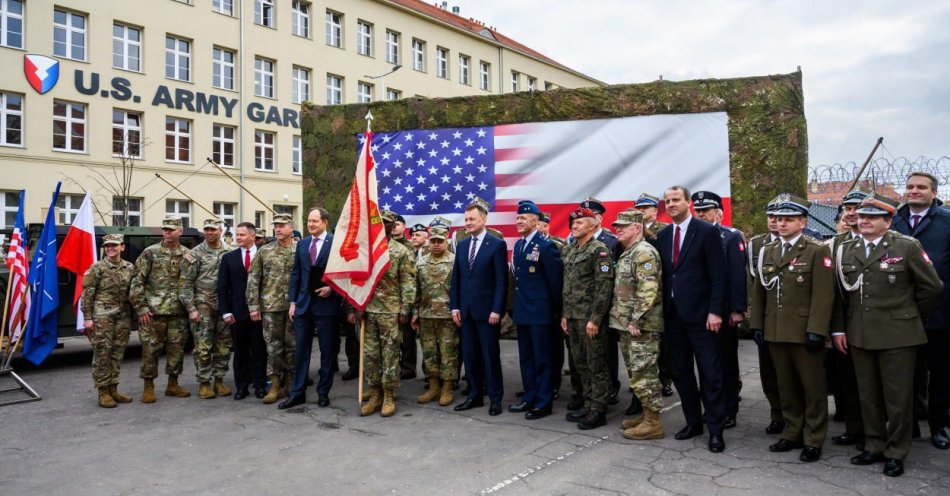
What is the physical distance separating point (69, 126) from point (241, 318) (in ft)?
61.4

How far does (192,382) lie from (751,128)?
7.66 meters

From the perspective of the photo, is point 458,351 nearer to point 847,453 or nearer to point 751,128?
point 847,453

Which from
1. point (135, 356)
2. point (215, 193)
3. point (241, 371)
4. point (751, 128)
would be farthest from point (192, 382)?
point (215, 193)

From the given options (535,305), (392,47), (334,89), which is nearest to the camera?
(535,305)

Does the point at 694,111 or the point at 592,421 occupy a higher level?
the point at 694,111

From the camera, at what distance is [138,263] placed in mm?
7008

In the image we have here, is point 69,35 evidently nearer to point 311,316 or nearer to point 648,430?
point 311,316

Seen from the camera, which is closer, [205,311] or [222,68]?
[205,311]

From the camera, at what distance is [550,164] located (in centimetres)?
968

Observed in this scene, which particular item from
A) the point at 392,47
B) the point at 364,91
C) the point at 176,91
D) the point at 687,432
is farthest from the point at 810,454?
the point at 392,47

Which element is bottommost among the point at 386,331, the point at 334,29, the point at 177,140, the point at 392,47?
the point at 386,331

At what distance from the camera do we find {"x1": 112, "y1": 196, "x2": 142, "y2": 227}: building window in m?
21.8

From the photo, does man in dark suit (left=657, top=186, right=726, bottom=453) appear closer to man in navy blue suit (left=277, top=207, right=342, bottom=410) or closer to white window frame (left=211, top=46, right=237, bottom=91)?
man in navy blue suit (left=277, top=207, right=342, bottom=410)

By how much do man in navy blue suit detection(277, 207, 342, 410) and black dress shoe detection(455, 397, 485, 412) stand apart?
130 cm
